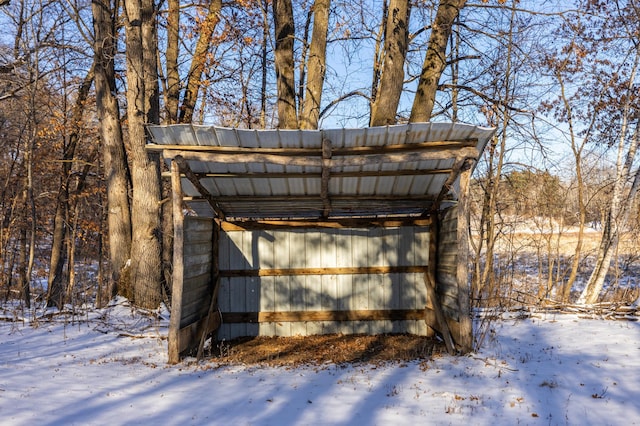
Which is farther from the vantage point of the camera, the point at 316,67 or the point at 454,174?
the point at 316,67

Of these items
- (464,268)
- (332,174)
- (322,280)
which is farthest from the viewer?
(322,280)

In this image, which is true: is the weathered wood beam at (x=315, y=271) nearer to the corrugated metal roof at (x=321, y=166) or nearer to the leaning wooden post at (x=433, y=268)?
the leaning wooden post at (x=433, y=268)

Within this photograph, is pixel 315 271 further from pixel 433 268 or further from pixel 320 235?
pixel 433 268

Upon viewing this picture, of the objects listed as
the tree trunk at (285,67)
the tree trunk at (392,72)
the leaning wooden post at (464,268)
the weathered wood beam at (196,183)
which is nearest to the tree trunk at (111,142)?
the weathered wood beam at (196,183)

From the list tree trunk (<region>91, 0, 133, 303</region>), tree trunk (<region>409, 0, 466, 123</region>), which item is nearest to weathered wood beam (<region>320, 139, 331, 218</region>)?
tree trunk (<region>409, 0, 466, 123</region>)

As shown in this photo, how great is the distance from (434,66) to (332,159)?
4.45m

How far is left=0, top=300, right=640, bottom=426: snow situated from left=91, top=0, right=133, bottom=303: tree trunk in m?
3.21

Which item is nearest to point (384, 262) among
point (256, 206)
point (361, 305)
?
point (361, 305)

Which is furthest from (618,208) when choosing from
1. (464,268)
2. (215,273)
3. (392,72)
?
(215,273)

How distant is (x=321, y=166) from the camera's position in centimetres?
640

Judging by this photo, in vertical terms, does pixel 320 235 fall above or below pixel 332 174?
below

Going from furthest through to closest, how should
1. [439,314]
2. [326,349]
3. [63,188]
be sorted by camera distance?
[63,188], [326,349], [439,314]

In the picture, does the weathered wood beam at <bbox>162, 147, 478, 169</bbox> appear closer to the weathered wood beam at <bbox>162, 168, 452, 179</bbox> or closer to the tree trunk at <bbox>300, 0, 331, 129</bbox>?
the weathered wood beam at <bbox>162, 168, 452, 179</bbox>

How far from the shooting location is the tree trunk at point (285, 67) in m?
10.6
